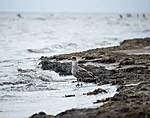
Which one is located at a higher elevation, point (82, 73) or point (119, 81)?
point (82, 73)

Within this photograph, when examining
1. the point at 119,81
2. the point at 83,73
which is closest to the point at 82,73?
the point at 83,73

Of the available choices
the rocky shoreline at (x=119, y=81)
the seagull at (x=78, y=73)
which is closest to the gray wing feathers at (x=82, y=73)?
the seagull at (x=78, y=73)

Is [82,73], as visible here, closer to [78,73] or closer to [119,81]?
[78,73]

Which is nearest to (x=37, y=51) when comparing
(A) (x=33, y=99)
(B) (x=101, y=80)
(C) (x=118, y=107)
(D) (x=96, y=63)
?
(D) (x=96, y=63)

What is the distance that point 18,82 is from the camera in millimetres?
12109

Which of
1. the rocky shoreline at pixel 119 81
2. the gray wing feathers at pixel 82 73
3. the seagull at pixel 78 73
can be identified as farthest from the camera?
the gray wing feathers at pixel 82 73

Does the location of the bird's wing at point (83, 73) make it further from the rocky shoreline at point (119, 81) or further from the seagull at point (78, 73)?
the rocky shoreline at point (119, 81)

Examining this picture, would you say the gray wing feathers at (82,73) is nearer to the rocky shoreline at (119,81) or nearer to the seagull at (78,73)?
the seagull at (78,73)

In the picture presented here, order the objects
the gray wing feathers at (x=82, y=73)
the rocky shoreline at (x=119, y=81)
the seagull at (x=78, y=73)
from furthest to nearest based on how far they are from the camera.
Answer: the gray wing feathers at (x=82, y=73), the seagull at (x=78, y=73), the rocky shoreline at (x=119, y=81)

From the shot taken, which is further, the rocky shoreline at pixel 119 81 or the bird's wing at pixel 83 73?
the bird's wing at pixel 83 73

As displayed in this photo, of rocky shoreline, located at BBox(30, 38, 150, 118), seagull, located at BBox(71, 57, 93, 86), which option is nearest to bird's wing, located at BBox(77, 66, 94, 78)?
seagull, located at BBox(71, 57, 93, 86)

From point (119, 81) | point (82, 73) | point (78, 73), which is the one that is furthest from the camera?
point (82, 73)

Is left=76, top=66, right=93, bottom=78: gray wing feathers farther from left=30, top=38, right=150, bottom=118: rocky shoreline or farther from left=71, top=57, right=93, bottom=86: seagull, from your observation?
left=30, top=38, right=150, bottom=118: rocky shoreline

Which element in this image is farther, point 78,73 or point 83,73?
point 83,73
